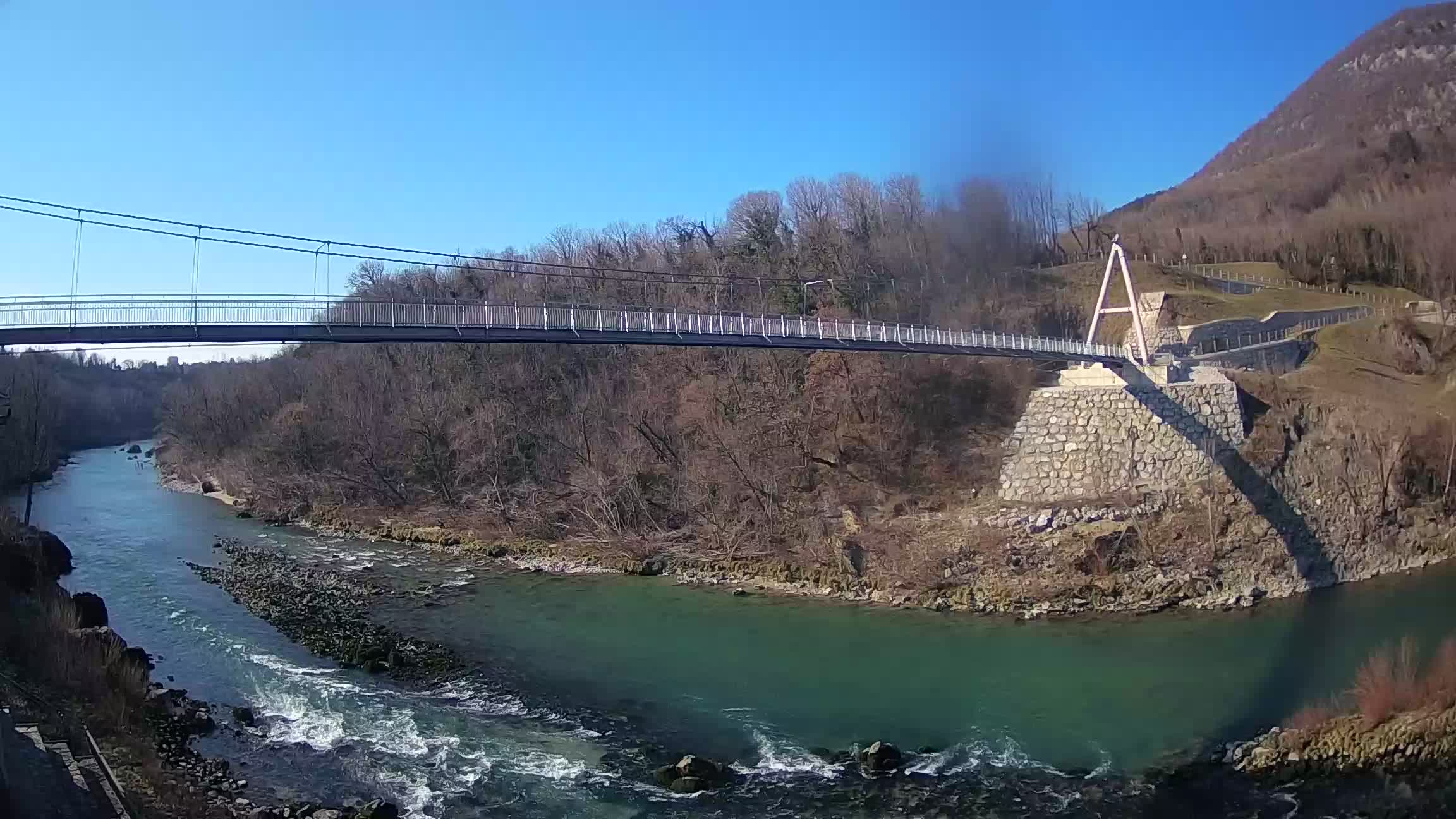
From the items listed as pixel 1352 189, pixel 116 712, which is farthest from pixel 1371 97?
pixel 116 712

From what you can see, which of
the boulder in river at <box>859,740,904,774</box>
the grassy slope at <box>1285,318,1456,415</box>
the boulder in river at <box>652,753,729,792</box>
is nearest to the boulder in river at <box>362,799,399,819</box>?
the boulder in river at <box>652,753,729,792</box>

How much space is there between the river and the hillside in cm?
2673

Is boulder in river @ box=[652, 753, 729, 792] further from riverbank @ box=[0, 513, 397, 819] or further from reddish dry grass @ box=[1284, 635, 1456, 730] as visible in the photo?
reddish dry grass @ box=[1284, 635, 1456, 730]

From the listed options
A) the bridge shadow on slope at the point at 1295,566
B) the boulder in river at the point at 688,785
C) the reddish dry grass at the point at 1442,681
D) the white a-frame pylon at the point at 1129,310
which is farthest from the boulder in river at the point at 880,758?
the white a-frame pylon at the point at 1129,310

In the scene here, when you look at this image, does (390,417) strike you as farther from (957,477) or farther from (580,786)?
(580,786)

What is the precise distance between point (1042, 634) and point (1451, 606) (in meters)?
7.59

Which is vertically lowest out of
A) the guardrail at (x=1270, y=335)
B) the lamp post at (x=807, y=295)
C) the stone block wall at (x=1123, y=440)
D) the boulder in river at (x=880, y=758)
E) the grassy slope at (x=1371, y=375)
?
the boulder in river at (x=880, y=758)

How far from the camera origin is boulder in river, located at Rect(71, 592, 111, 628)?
616 inches

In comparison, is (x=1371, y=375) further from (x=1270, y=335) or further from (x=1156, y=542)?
(x=1156, y=542)

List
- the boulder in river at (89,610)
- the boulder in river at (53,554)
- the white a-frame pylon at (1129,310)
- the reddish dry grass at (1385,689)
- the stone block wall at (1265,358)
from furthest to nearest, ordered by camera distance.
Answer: the stone block wall at (1265,358)
the white a-frame pylon at (1129,310)
the boulder in river at (53,554)
the boulder in river at (89,610)
the reddish dry grass at (1385,689)

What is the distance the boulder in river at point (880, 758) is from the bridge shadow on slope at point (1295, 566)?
287cm

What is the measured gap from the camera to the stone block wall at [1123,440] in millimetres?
21281

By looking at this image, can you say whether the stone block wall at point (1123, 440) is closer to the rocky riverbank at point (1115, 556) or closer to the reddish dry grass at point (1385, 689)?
the rocky riverbank at point (1115, 556)

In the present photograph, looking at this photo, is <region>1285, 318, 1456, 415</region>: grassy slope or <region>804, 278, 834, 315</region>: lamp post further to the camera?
<region>804, 278, 834, 315</region>: lamp post
